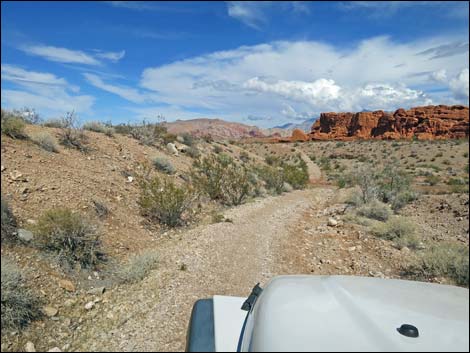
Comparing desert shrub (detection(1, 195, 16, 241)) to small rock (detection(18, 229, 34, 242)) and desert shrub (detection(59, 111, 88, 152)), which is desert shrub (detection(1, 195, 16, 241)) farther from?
desert shrub (detection(59, 111, 88, 152))

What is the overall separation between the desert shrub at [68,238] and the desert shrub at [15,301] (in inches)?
34.5

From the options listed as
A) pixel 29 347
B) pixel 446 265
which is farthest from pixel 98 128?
pixel 446 265

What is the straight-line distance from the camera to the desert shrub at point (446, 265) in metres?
5.16

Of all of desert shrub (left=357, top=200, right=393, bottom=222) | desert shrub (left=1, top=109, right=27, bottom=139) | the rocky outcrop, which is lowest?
desert shrub (left=357, top=200, right=393, bottom=222)

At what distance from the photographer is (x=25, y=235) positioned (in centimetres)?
484

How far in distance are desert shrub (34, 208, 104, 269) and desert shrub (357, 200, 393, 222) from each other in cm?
751

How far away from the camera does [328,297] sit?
6.64 ft

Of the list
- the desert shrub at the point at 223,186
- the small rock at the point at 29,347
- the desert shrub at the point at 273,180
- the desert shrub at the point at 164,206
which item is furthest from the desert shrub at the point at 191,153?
the small rock at the point at 29,347

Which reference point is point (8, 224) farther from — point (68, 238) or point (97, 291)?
A: point (97, 291)

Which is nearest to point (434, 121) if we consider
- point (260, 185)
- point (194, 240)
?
point (260, 185)

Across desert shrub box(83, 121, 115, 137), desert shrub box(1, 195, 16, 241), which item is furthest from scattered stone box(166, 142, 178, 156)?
desert shrub box(1, 195, 16, 241)

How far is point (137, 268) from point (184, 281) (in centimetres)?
77

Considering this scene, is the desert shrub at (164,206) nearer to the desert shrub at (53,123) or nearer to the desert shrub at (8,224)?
the desert shrub at (8,224)

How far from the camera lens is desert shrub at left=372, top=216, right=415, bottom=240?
7777 mm
